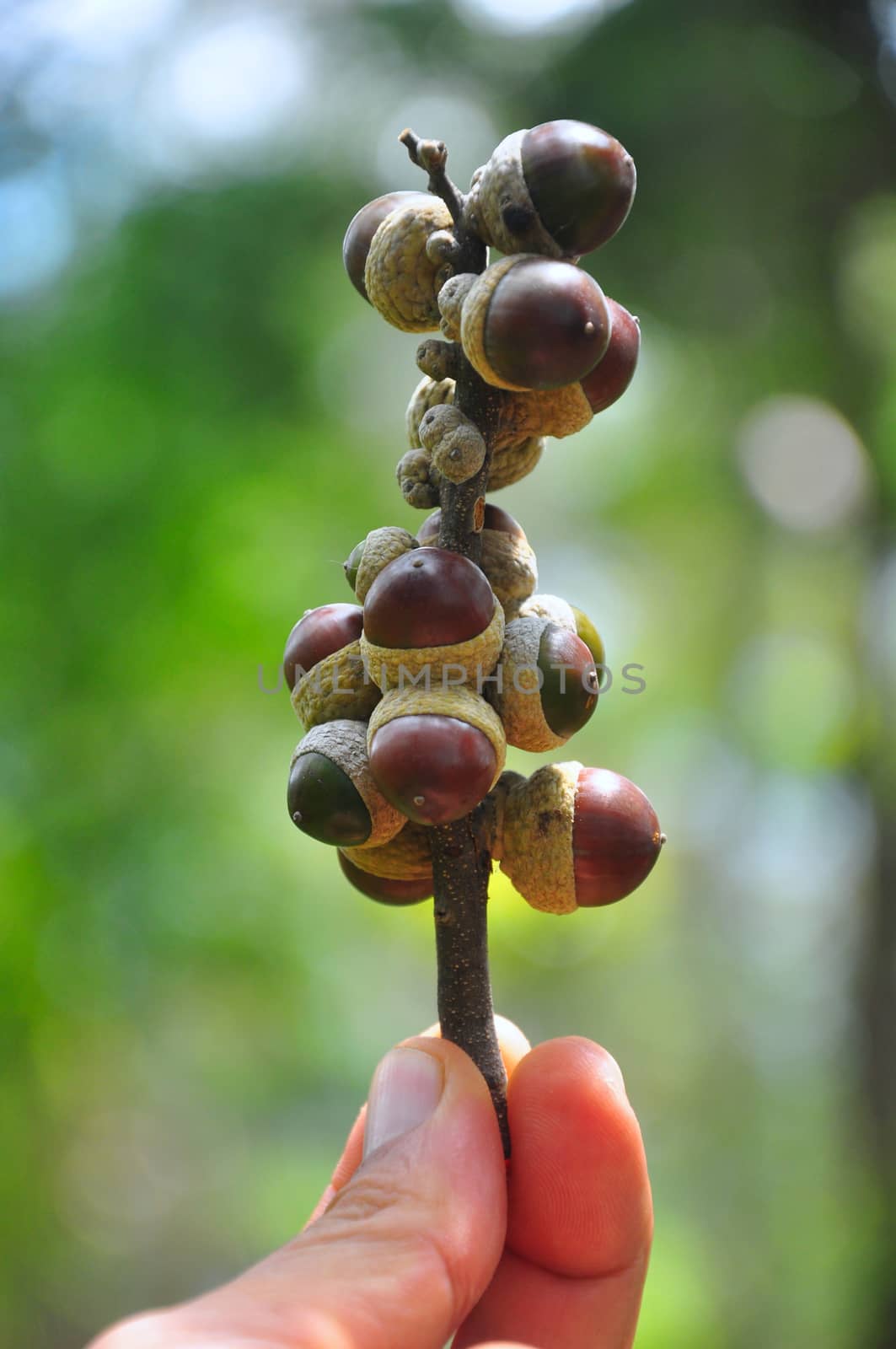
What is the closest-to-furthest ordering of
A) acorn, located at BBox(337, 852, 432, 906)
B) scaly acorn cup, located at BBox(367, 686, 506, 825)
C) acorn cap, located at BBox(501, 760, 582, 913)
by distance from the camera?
scaly acorn cup, located at BBox(367, 686, 506, 825) < acorn cap, located at BBox(501, 760, 582, 913) < acorn, located at BBox(337, 852, 432, 906)

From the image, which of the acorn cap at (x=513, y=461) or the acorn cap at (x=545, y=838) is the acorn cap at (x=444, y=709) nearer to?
the acorn cap at (x=545, y=838)

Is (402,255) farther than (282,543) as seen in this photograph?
No

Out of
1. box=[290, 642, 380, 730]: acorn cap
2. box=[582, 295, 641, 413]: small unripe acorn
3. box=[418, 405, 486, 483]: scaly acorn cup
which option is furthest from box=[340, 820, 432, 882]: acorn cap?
box=[582, 295, 641, 413]: small unripe acorn

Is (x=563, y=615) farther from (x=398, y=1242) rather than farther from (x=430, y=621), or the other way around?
(x=398, y=1242)

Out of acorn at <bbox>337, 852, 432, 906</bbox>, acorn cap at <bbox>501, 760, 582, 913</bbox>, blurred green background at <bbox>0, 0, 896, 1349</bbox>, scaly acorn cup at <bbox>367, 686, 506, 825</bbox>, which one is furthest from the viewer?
blurred green background at <bbox>0, 0, 896, 1349</bbox>

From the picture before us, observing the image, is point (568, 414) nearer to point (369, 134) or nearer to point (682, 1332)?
point (369, 134)

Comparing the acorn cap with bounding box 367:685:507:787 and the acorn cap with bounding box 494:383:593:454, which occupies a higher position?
the acorn cap with bounding box 494:383:593:454

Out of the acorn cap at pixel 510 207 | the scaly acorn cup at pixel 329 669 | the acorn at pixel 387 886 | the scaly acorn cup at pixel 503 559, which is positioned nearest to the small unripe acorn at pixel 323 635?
the scaly acorn cup at pixel 329 669

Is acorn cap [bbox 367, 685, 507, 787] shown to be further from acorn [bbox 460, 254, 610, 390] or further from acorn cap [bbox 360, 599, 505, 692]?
acorn [bbox 460, 254, 610, 390]

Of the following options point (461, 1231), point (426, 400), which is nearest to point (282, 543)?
point (426, 400)
